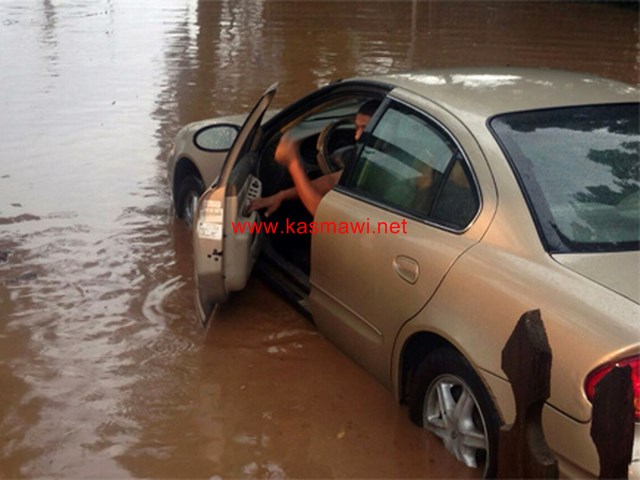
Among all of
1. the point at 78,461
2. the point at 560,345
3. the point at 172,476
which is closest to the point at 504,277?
the point at 560,345

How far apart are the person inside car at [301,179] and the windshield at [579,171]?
111 cm

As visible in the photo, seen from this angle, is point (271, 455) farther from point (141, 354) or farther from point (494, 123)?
point (494, 123)

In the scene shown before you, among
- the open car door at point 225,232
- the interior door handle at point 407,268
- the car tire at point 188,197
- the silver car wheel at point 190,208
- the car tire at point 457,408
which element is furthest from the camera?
the silver car wheel at point 190,208

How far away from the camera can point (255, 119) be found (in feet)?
15.2

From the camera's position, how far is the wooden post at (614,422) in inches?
104

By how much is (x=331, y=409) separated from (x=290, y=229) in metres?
1.51

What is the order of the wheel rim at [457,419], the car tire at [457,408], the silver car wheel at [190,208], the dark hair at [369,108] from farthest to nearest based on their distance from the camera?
the silver car wheel at [190,208], the dark hair at [369,108], the wheel rim at [457,419], the car tire at [457,408]

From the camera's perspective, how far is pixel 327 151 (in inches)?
216

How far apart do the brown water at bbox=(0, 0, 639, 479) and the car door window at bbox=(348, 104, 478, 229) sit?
102 cm

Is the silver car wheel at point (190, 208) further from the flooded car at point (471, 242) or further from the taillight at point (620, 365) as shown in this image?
the taillight at point (620, 365)

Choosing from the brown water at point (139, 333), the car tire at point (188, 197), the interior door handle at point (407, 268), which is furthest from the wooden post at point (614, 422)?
the car tire at point (188, 197)

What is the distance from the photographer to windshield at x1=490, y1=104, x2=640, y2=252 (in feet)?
11.5

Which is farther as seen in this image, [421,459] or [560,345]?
[421,459]

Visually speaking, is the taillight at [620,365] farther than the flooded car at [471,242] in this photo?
No
